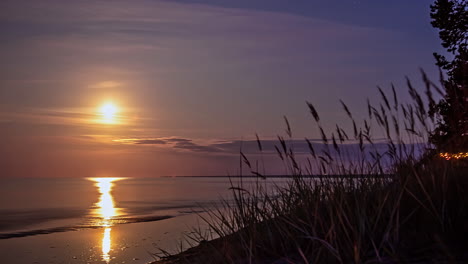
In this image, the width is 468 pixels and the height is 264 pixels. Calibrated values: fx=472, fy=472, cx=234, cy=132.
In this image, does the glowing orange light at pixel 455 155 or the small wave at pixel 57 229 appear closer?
the glowing orange light at pixel 455 155

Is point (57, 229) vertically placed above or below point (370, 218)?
above

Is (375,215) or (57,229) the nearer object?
(375,215)

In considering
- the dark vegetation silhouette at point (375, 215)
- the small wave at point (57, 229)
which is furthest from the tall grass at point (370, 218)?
the small wave at point (57, 229)

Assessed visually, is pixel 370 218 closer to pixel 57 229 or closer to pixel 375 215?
pixel 375 215

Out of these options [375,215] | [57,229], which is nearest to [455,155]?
[375,215]

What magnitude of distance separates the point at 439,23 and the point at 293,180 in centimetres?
1568

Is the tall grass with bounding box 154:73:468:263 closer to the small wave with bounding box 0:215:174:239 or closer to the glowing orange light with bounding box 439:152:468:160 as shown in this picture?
the glowing orange light with bounding box 439:152:468:160

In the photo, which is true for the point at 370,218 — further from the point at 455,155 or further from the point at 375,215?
the point at 455,155

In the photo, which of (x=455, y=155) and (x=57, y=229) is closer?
(x=455, y=155)

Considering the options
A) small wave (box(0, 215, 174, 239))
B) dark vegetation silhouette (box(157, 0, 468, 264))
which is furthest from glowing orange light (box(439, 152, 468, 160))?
small wave (box(0, 215, 174, 239))

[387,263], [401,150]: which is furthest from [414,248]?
[401,150]

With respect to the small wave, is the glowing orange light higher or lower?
lower

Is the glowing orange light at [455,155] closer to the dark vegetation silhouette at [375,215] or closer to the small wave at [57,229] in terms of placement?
the dark vegetation silhouette at [375,215]

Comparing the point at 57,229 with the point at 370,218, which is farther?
the point at 57,229
